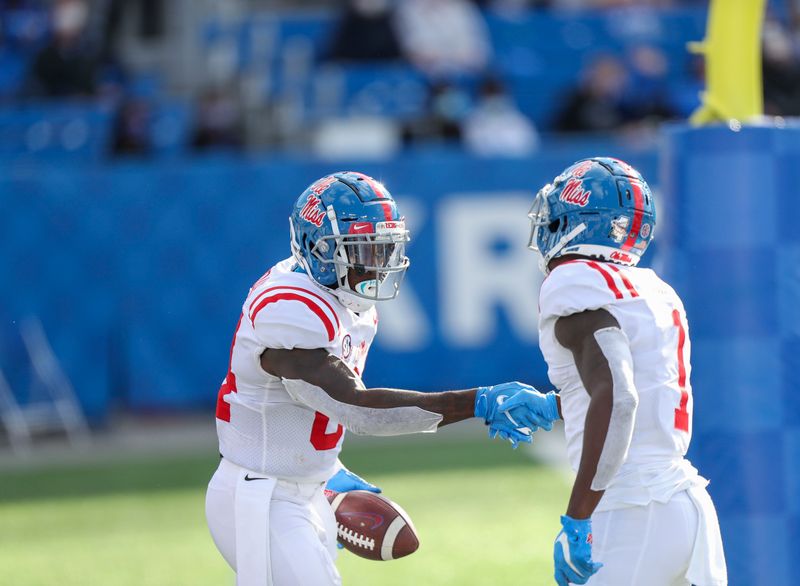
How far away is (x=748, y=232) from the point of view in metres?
4.25

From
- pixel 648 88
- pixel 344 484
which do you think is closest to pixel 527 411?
pixel 344 484

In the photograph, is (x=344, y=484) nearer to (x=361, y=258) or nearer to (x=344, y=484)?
(x=344, y=484)

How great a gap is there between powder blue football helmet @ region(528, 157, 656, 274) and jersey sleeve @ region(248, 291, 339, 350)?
636 mm

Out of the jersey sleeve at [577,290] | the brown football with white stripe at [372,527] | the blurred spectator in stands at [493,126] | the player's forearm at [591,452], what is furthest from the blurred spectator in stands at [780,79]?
the player's forearm at [591,452]

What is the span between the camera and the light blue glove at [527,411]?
3355mm

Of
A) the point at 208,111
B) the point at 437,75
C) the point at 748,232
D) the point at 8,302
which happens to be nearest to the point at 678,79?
the point at 437,75

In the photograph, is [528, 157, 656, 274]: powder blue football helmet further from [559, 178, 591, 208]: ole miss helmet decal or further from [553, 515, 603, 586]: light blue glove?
[553, 515, 603, 586]: light blue glove

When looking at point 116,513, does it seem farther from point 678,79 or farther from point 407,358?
point 678,79

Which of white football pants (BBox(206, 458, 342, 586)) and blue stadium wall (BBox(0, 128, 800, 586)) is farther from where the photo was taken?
blue stadium wall (BBox(0, 128, 800, 586))

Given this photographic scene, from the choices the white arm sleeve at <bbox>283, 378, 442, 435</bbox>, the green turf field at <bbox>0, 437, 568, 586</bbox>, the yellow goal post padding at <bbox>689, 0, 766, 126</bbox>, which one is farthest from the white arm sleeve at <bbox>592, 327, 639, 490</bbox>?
the green turf field at <bbox>0, 437, 568, 586</bbox>

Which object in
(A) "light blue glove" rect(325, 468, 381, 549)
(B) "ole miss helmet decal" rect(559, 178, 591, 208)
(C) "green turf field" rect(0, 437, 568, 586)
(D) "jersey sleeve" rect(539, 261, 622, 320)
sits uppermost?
(B) "ole miss helmet decal" rect(559, 178, 591, 208)

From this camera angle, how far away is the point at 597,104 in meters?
11.0

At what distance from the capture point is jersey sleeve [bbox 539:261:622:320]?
326 centimetres

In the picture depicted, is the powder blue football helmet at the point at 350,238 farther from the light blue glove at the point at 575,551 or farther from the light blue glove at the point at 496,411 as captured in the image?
the light blue glove at the point at 575,551
